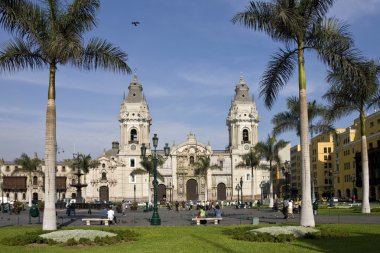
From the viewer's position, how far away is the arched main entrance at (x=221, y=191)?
355 ft

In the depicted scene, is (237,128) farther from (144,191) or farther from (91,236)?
(91,236)

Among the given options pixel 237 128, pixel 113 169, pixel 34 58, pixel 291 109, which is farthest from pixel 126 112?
pixel 34 58

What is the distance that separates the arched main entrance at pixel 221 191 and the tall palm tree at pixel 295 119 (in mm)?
62312

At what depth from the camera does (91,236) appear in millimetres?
19125

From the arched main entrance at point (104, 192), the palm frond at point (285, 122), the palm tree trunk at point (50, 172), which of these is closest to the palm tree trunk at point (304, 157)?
the palm tree trunk at point (50, 172)

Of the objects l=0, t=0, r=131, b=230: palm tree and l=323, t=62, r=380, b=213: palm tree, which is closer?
l=0, t=0, r=131, b=230: palm tree

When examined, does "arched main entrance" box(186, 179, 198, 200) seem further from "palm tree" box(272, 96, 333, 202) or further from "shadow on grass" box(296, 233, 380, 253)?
"shadow on grass" box(296, 233, 380, 253)

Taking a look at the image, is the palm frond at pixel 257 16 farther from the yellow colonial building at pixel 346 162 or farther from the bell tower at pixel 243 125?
the bell tower at pixel 243 125

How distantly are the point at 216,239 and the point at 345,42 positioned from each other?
10.7 meters

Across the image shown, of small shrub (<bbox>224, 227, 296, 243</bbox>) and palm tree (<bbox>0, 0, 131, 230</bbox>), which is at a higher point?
palm tree (<bbox>0, 0, 131, 230</bbox>)

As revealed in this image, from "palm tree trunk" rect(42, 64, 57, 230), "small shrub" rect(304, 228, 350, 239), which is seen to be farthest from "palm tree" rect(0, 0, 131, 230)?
"small shrub" rect(304, 228, 350, 239)

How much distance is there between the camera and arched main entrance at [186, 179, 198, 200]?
358ft

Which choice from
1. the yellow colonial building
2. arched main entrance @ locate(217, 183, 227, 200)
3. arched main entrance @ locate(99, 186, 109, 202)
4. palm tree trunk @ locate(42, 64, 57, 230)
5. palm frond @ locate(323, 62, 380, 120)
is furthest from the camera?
arched main entrance @ locate(217, 183, 227, 200)

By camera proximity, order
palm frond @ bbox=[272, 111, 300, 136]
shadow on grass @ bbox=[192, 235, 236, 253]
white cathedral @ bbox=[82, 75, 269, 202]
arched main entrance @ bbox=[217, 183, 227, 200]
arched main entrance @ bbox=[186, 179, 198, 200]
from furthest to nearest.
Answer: arched main entrance @ bbox=[186, 179, 198, 200] < arched main entrance @ bbox=[217, 183, 227, 200] < white cathedral @ bbox=[82, 75, 269, 202] < palm frond @ bbox=[272, 111, 300, 136] < shadow on grass @ bbox=[192, 235, 236, 253]
